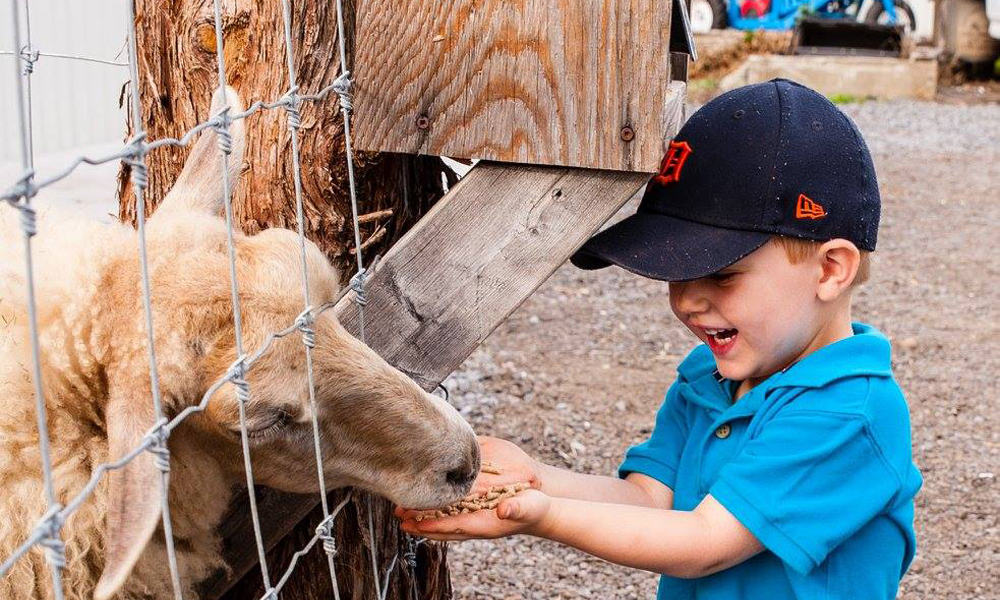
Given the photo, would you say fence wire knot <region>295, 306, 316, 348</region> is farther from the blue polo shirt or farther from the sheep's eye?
the blue polo shirt

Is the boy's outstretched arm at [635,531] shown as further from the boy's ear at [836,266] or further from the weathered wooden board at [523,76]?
the weathered wooden board at [523,76]

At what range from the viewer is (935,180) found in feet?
39.3

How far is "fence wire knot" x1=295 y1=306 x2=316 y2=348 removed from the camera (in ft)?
6.53

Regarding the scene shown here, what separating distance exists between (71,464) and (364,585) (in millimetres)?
927

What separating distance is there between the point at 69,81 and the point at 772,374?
7149 mm

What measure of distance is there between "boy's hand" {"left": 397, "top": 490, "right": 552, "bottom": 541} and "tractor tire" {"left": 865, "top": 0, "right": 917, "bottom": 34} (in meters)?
20.8

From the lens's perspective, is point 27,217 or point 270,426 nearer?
point 27,217

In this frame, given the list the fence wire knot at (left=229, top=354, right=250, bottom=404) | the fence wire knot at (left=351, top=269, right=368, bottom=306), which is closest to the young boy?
the fence wire knot at (left=351, top=269, right=368, bottom=306)

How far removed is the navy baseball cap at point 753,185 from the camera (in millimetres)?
2236

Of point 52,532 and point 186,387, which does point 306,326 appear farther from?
point 52,532

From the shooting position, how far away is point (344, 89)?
2201mm

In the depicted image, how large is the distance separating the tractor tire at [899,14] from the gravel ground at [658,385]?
39.6ft

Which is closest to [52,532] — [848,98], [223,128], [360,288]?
[223,128]

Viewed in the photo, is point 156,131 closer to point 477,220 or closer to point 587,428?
point 477,220
